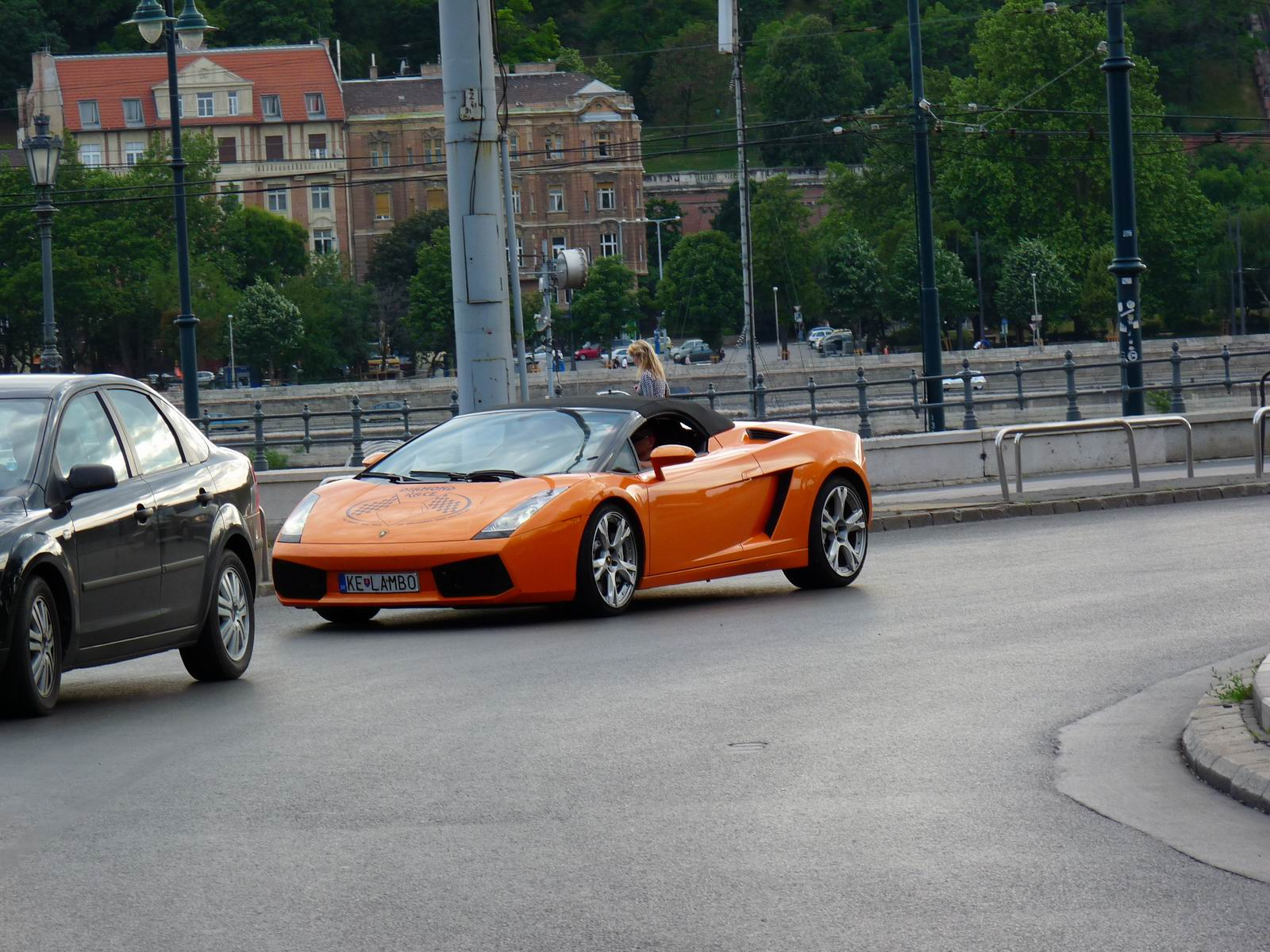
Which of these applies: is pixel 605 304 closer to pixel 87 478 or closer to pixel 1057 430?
pixel 1057 430

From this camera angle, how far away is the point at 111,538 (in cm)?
868

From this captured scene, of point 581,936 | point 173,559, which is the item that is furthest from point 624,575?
point 581,936

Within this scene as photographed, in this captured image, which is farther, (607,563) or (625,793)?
(607,563)

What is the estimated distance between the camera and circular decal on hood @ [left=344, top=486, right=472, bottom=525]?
38.0 ft

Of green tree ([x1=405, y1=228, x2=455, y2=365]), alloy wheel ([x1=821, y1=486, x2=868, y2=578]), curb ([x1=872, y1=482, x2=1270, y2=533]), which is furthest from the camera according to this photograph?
green tree ([x1=405, y1=228, x2=455, y2=365])

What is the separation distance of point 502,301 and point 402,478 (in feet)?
15.4

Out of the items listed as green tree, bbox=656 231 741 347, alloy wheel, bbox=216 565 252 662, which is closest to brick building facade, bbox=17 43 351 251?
green tree, bbox=656 231 741 347

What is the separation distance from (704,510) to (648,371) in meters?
6.97

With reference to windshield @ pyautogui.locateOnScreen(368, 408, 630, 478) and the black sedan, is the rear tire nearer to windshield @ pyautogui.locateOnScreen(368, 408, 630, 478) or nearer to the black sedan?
windshield @ pyautogui.locateOnScreen(368, 408, 630, 478)

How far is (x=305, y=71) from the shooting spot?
449 ft

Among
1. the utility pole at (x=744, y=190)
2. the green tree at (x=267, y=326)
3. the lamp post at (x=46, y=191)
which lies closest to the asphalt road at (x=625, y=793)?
the lamp post at (x=46, y=191)

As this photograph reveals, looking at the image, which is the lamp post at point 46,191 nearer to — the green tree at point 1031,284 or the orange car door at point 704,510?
the orange car door at point 704,510

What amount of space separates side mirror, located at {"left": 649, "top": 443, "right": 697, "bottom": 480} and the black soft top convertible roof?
45cm

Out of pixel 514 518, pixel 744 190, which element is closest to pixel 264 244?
pixel 744 190
